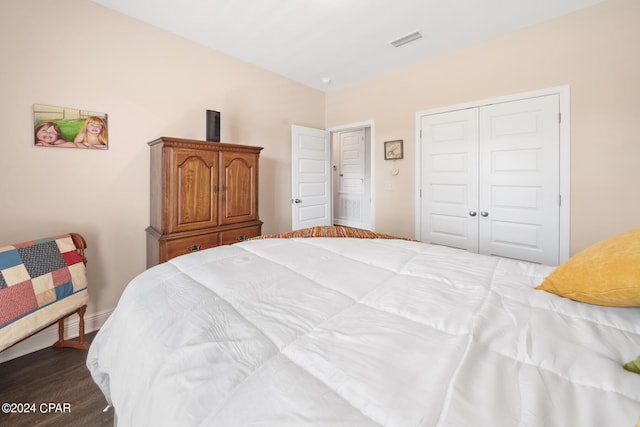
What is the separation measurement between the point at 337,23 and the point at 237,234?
2305mm

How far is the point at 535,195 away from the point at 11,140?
4.54 metres

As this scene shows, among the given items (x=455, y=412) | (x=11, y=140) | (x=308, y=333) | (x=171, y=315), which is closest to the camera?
(x=455, y=412)

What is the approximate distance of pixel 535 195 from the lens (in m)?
2.71

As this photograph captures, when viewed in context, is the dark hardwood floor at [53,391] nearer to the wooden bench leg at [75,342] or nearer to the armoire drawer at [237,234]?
the wooden bench leg at [75,342]

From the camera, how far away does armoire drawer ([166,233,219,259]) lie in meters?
2.37

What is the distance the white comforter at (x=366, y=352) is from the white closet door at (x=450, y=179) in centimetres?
215

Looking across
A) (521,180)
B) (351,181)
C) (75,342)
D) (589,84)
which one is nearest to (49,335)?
(75,342)

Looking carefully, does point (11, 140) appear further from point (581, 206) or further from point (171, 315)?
point (581, 206)

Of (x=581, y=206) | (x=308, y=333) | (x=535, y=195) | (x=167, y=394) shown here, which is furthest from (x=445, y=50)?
(x=167, y=394)

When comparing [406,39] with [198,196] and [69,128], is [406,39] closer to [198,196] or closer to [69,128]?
[198,196]

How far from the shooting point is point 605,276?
0.81 metres

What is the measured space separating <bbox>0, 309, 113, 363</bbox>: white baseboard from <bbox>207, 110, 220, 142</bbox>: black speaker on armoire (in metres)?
1.90

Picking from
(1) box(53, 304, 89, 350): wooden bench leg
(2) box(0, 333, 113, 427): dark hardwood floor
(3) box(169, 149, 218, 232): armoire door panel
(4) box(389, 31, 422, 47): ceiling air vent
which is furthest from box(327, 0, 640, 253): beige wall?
(1) box(53, 304, 89, 350): wooden bench leg

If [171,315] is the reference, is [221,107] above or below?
above
